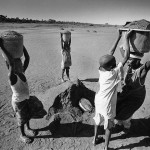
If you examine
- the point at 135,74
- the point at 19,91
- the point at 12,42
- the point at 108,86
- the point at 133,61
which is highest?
the point at 12,42

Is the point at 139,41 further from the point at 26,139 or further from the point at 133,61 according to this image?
the point at 26,139

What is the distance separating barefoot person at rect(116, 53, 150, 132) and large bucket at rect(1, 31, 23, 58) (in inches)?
64.4

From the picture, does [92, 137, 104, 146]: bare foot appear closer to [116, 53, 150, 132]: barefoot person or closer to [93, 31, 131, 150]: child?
[93, 31, 131, 150]: child

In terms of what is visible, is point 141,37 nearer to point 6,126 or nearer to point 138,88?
point 138,88

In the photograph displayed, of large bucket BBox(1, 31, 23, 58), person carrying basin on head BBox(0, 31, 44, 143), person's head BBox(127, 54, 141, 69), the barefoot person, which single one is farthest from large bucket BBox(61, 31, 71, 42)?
person's head BBox(127, 54, 141, 69)

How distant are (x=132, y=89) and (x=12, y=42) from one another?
1.92m

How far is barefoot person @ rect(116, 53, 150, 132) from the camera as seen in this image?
9.12 ft

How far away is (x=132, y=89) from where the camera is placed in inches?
117

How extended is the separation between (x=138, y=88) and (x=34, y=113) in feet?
7.05

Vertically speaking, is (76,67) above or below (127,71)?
below

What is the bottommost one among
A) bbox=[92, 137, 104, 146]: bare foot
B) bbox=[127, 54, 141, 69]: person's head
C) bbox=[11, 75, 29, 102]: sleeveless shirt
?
bbox=[92, 137, 104, 146]: bare foot

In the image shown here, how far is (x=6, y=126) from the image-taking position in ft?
12.6

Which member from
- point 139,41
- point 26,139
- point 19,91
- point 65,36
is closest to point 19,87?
point 19,91

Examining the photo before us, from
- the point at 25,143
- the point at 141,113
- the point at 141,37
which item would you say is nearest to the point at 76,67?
the point at 141,113
